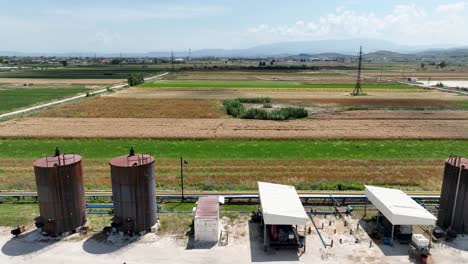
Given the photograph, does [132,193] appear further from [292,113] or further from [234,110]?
[234,110]

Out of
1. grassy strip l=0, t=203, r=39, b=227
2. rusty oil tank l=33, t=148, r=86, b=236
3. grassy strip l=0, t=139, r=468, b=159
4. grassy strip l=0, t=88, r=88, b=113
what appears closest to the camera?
rusty oil tank l=33, t=148, r=86, b=236

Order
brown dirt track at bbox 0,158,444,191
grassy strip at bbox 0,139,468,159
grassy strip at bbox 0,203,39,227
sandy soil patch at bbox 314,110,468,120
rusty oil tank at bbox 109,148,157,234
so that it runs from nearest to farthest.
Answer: rusty oil tank at bbox 109,148,157,234 → grassy strip at bbox 0,203,39,227 → brown dirt track at bbox 0,158,444,191 → grassy strip at bbox 0,139,468,159 → sandy soil patch at bbox 314,110,468,120

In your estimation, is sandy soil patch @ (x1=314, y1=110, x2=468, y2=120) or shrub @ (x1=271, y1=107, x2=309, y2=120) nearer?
sandy soil patch @ (x1=314, y1=110, x2=468, y2=120)

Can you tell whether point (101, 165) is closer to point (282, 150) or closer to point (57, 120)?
point (282, 150)

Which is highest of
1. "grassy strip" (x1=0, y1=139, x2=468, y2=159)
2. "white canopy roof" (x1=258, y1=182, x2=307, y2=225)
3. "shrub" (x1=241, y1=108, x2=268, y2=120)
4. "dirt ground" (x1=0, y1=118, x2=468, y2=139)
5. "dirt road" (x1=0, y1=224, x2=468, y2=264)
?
"white canopy roof" (x1=258, y1=182, x2=307, y2=225)

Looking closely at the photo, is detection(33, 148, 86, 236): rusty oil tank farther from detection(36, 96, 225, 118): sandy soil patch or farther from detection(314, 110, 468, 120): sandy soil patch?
detection(314, 110, 468, 120): sandy soil patch

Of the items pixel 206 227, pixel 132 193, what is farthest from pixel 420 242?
→ pixel 132 193

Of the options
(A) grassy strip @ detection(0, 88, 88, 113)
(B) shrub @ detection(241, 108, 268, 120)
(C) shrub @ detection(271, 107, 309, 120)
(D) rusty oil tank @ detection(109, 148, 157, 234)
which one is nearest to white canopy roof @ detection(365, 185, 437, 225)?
(D) rusty oil tank @ detection(109, 148, 157, 234)
